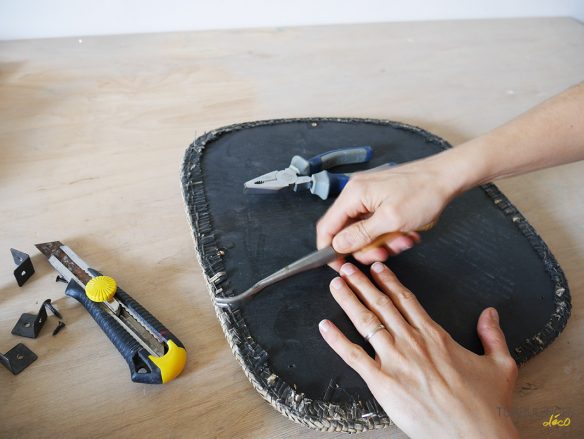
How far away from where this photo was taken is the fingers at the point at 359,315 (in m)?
0.44

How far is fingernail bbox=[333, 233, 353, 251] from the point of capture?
486 millimetres

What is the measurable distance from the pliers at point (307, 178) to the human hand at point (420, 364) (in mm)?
143

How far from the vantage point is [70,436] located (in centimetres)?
38

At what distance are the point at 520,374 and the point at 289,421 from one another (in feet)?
0.85

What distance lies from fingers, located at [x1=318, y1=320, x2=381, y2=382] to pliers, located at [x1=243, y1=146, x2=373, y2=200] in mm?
205

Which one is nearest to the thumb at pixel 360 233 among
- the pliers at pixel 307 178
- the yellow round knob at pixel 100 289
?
the pliers at pixel 307 178

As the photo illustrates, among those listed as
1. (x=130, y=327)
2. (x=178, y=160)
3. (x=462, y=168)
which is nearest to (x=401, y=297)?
(x=462, y=168)

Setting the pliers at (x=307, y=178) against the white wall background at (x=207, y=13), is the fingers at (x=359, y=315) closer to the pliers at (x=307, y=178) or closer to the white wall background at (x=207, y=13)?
the pliers at (x=307, y=178)

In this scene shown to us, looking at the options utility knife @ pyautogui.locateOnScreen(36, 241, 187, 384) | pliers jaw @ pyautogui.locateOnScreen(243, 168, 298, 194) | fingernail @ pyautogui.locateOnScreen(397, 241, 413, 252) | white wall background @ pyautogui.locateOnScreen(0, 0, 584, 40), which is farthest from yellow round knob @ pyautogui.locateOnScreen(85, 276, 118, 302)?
white wall background @ pyautogui.locateOnScreen(0, 0, 584, 40)

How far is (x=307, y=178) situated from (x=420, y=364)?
286 millimetres

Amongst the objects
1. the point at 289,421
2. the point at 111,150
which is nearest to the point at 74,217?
the point at 111,150

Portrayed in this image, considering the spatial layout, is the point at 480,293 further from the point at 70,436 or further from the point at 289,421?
the point at 70,436

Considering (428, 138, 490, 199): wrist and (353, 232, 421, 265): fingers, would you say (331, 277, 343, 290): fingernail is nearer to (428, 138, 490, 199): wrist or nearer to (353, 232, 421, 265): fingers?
(353, 232, 421, 265): fingers

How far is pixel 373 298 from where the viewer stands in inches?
18.5
